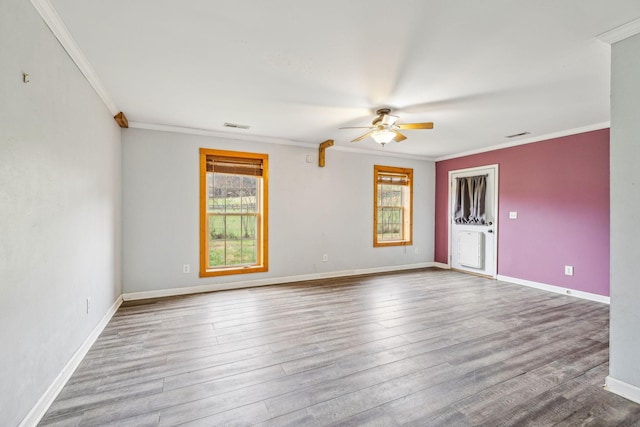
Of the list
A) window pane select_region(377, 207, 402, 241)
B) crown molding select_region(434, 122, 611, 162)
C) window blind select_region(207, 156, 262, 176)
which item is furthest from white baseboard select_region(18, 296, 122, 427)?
crown molding select_region(434, 122, 611, 162)

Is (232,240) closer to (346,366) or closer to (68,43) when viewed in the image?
(346,366)

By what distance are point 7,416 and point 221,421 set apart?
1004mm

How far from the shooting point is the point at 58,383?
197cm

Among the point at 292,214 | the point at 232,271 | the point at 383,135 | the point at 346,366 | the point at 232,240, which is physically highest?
the point at 383,135

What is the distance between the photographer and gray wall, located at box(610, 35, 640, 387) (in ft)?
6.14

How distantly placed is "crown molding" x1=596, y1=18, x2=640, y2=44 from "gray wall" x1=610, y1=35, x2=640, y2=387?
0.03 metres

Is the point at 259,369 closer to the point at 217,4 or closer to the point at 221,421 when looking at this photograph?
the point at 221,421

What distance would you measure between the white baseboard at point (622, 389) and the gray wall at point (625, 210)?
0.08 feet

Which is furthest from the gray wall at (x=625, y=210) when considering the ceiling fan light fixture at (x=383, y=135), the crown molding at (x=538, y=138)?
the crown molding at (x=538, y=138)

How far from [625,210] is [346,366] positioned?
219 centimetres

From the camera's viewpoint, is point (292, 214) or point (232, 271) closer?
point (232, 271)

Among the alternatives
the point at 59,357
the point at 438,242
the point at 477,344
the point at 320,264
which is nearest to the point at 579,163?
the point at 438,242

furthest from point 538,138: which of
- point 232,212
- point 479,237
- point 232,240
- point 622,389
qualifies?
point 232,240

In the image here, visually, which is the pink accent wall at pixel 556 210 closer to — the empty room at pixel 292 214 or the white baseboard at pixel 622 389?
the empty room at pixel 292 214
